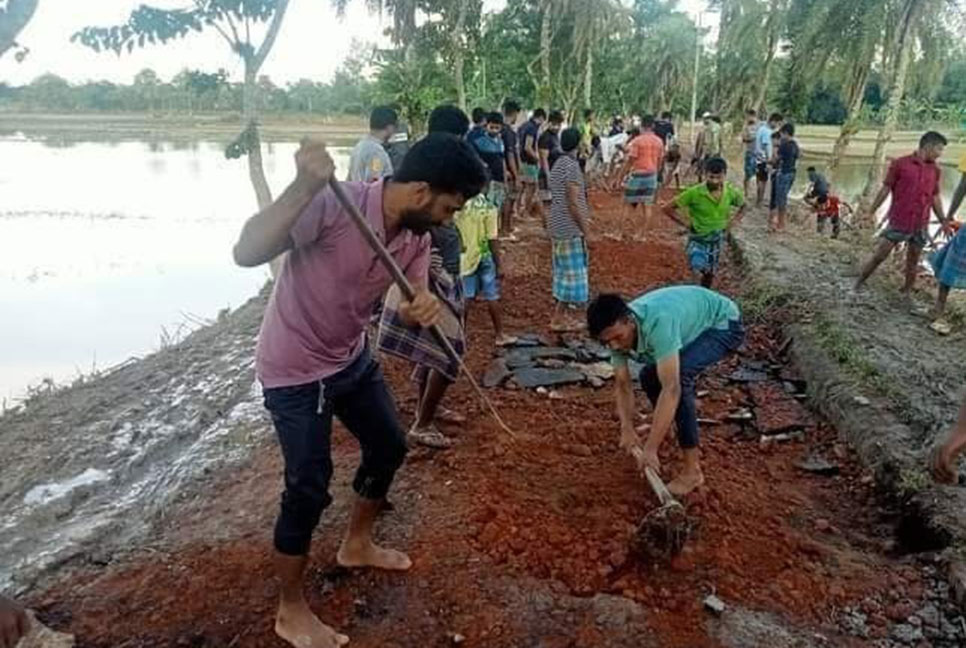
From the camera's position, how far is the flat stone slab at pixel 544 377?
545 cm

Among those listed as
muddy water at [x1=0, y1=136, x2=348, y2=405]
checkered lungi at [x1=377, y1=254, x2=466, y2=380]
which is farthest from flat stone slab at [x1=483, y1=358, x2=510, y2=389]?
muddy water at [x1=0, y1=136, x2=348, y2=405]

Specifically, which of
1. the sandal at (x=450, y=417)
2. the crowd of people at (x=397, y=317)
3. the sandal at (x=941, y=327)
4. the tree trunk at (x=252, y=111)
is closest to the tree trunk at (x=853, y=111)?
the crowd of people at (x=397, y=317)

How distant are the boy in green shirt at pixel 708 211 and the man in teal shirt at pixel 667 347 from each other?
2.72m

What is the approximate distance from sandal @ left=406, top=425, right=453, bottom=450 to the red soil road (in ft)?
0.24

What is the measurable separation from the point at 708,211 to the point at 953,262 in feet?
6.37

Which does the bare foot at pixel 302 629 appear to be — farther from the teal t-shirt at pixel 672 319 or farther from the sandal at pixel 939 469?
the sandal at pixel 939 469

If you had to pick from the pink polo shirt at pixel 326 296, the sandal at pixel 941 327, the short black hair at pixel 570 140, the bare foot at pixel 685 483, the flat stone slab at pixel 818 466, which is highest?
the short black hair at pixel 570 140

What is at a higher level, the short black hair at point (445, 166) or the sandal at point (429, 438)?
the short black hair at point (445, 166)

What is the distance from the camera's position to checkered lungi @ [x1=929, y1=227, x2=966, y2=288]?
616 cm

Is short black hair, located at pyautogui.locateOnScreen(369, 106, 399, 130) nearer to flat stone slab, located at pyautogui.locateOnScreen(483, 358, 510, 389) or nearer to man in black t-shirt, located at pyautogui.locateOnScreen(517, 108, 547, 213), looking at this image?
flat stone slab, located at pyautogui.locateOnScreen(483, 358, 510, 389)

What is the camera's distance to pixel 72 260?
15.3 metres

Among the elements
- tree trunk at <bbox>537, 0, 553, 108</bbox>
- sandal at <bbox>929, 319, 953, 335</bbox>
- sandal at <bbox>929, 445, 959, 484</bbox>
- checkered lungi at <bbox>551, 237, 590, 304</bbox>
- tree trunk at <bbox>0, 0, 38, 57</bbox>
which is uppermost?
tree trunk at <bbox>537, 0, 553, 108</bbox>

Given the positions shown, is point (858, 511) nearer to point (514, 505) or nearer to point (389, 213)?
point (514, 505)

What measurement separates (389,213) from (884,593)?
8.05 feet
